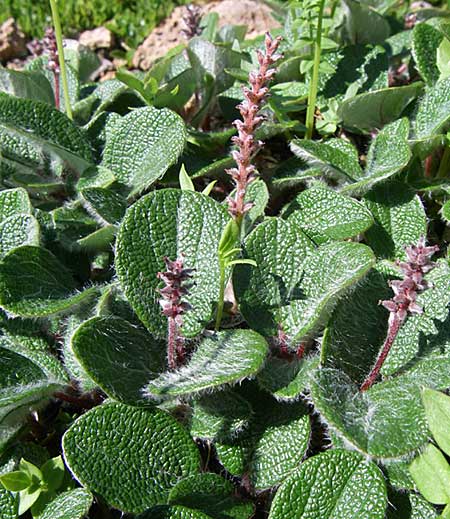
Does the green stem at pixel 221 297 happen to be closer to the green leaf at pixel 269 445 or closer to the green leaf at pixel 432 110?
the green leaf at pixel 269 445

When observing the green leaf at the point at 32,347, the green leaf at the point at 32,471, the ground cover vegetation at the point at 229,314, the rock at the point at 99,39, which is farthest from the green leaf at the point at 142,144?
the rock at the point at 99,39

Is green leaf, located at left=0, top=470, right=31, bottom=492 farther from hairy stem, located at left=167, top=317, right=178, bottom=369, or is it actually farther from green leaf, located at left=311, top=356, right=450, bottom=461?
green leaf, located at left=311, top=356, right=450, bottom=461

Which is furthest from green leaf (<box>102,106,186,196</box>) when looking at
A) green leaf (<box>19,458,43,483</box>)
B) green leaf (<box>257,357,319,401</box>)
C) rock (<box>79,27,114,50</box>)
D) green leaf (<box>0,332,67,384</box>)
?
rock (<box>79,27,114,50</box>)

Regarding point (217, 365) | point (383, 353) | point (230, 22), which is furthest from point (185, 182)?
point (230, 22)

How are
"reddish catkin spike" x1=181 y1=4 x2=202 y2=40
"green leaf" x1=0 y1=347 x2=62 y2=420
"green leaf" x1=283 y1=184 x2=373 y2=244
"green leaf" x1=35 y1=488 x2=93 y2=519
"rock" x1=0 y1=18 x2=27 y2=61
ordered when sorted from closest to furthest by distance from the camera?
"green leaf" x1=35 y1=488 x2=93 y2=519, "green leaf" x1=0 y1=347 x2=62 y2=420, "green leaf" x1=283 y1=184 x2=373 y2=244, "reddish catkin spike" x1=181 y1=4 x2=202 y2=40, "rock" x1=0 y1=18 x2=27 y2=61

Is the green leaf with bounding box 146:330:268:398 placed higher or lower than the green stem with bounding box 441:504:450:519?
higher

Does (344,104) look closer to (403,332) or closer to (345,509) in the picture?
(403,332)

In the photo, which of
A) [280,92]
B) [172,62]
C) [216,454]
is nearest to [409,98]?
[280,92]
